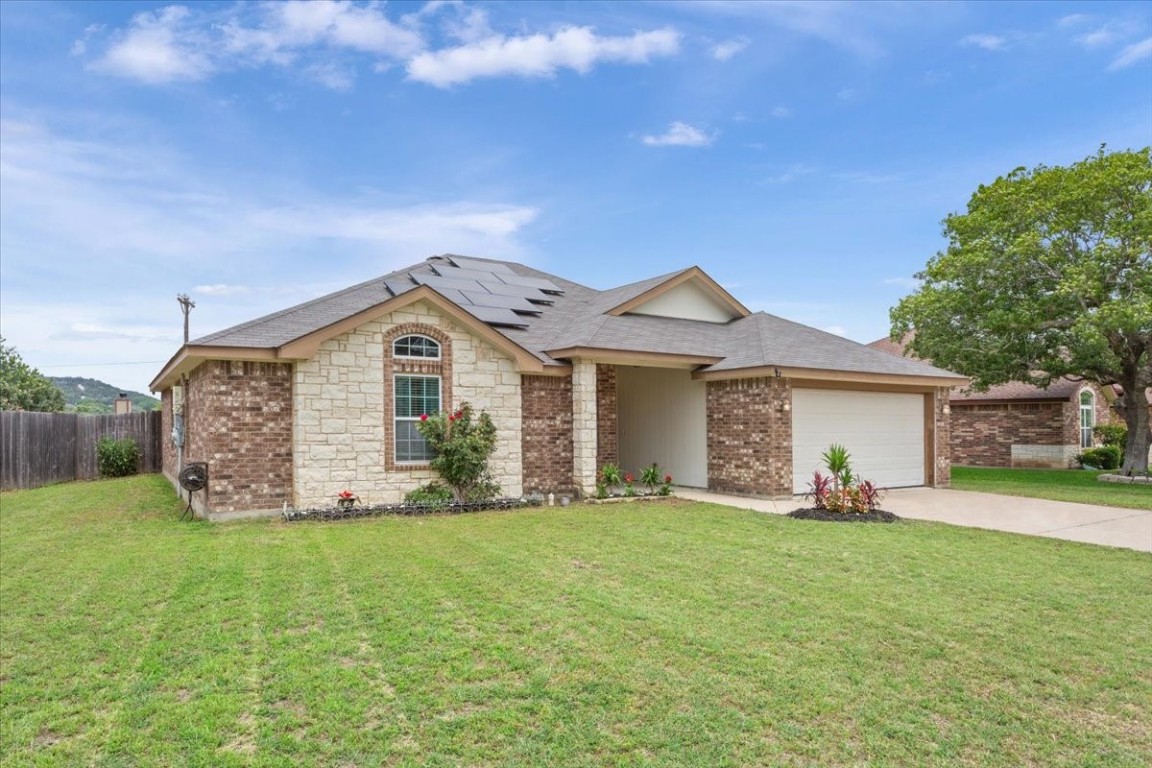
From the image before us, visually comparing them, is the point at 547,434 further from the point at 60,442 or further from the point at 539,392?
the point at 60,442

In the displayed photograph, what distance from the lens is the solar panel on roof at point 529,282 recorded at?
18719 mm

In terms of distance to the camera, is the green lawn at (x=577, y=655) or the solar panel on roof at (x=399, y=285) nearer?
the green lawn at (x=577, y=655)

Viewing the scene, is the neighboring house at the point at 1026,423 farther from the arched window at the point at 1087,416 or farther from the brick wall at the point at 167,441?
the brick wall at the point at 167,441

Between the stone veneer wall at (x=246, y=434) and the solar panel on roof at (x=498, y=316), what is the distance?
4.78 metres

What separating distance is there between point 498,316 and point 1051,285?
51.1 feet

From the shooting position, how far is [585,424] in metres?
13.7

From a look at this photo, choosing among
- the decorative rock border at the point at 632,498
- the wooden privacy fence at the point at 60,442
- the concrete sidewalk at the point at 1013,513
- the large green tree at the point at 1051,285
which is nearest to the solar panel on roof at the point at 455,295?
the decorative rock border at the point at 632,498

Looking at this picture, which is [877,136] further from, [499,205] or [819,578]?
[819,578]

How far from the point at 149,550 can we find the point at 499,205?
1361 centimetres

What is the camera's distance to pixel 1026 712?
412cm


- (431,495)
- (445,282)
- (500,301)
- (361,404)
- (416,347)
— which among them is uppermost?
(445,282)

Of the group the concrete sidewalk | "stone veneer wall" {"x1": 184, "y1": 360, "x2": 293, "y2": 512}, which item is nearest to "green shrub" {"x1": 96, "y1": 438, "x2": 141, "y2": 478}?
"stone veneer wall" {"x1": 184, "y1": 360, "x2": 293, "y2": 512}

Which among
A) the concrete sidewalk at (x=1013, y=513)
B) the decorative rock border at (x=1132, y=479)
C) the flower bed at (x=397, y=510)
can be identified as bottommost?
the decorative rock border at (x=1132, y=479)

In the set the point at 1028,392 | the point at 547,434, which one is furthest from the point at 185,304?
the point at 1028,392
